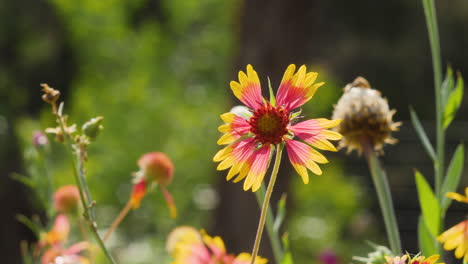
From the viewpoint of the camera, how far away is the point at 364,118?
618 mm

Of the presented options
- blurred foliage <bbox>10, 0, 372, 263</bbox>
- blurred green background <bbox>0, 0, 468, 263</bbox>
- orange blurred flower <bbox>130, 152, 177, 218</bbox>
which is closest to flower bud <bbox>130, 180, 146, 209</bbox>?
orange blurred flower <bbox>130, 152, 177, 218</bbox>

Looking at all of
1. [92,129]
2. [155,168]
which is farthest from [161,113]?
[92,129]

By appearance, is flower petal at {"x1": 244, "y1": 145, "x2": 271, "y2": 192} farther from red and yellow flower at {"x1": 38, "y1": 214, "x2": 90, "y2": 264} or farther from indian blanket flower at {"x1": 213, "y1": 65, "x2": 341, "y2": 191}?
red and yellow flower at {"x1": 38, "y1": 214, "x2": 90, "y2": 264}

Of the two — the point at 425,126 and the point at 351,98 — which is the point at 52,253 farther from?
the point at 425,126

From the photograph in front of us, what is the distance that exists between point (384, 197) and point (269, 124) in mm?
176

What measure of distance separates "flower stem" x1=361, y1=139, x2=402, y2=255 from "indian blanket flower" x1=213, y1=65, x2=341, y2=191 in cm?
14

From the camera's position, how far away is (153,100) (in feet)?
11.1

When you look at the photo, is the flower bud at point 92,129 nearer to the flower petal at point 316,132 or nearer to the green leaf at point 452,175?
the flower petal at point 316,132

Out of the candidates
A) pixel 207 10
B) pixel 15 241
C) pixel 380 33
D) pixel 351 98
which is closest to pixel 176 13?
pixel 207 10

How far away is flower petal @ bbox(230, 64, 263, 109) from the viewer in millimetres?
414

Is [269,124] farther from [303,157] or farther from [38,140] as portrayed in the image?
[38,140]

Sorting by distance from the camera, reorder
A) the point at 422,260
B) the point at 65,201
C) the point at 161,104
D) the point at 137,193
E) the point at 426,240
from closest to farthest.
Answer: the point at 422,260 < the point at 426,240 < the point at 137,193 < the point at 65,201 < the point at 161,104

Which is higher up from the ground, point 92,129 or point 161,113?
point 161,113

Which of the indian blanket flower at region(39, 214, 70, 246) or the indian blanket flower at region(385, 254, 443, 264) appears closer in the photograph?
the indian blanket flower at region(385, 254, 443, 264)
